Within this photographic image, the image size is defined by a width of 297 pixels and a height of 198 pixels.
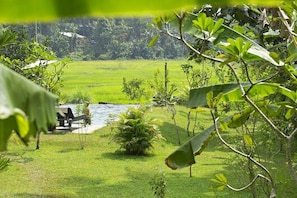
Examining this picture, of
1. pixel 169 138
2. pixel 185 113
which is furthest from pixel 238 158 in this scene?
pixel 185 113

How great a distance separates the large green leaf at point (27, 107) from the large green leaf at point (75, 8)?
4 centimetres

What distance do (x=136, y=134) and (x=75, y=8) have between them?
5565 millimetres

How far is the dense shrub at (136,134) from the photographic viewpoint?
18.5 feet

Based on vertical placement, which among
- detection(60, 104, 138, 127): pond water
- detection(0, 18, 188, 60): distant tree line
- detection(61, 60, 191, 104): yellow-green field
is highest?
detection(0, 18, 188, 60): distant tree line

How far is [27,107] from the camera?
0.20 m

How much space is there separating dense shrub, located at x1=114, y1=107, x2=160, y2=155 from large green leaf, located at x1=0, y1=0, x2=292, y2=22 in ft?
17.9

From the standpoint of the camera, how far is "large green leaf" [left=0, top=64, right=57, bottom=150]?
0.18 meters

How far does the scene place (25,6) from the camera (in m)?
0.14

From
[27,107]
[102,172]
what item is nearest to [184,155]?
[27,107]

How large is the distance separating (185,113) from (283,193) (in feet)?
14.5

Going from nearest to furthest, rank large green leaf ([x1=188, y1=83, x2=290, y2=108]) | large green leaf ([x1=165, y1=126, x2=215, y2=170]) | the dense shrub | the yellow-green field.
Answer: large green leaf ([x1=165, y1=126, x2=215, y2=170]) < large green leaf ([x1=188, y1=83, x2=290, y2=108]) < the dense shrub < the yellow-green field

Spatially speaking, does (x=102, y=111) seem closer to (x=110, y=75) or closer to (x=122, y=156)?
(x=110, y=75)

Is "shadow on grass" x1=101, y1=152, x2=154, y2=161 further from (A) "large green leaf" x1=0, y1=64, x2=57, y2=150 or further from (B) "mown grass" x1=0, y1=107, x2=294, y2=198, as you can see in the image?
(A) "large green leaf" x1=0, y1=64, x2=57, y2=150

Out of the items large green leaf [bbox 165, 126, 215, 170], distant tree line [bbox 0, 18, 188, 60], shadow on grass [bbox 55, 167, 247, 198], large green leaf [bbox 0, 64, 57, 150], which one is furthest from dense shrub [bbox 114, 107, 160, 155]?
distant tree line [bbox 0, 18, 188, 60]
